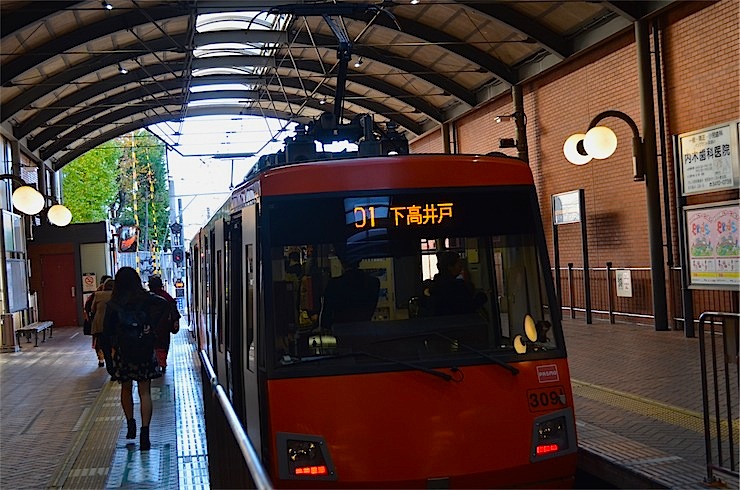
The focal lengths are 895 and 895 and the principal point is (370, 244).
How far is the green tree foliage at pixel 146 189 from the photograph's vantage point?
66562 millimetres

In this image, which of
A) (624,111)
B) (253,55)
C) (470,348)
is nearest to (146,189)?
(253,55)

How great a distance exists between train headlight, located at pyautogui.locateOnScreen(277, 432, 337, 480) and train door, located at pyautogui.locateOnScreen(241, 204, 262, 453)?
18.3 inches

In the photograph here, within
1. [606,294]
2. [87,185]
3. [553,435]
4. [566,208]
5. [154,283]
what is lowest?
[553,435]

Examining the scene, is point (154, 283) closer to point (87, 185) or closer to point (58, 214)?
point (58, 214)

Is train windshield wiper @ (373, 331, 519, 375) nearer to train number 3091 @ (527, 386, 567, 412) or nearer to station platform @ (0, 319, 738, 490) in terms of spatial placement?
train number 3091 @ (527, 386, 567, 412)

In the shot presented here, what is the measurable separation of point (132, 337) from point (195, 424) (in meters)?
1.72

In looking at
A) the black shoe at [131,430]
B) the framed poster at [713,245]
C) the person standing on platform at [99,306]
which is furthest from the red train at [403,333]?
the framed poster at [713,245]

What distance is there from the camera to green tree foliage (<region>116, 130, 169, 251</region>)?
66562 millimetres

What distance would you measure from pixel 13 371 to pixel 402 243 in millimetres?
13450

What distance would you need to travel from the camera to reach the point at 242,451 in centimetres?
351

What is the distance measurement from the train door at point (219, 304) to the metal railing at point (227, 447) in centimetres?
238

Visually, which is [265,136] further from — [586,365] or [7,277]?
[586,365]

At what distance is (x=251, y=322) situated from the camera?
628 centimetres

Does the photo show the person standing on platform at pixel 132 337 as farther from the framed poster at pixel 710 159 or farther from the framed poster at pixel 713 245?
the framed poster at pixel 710 159
